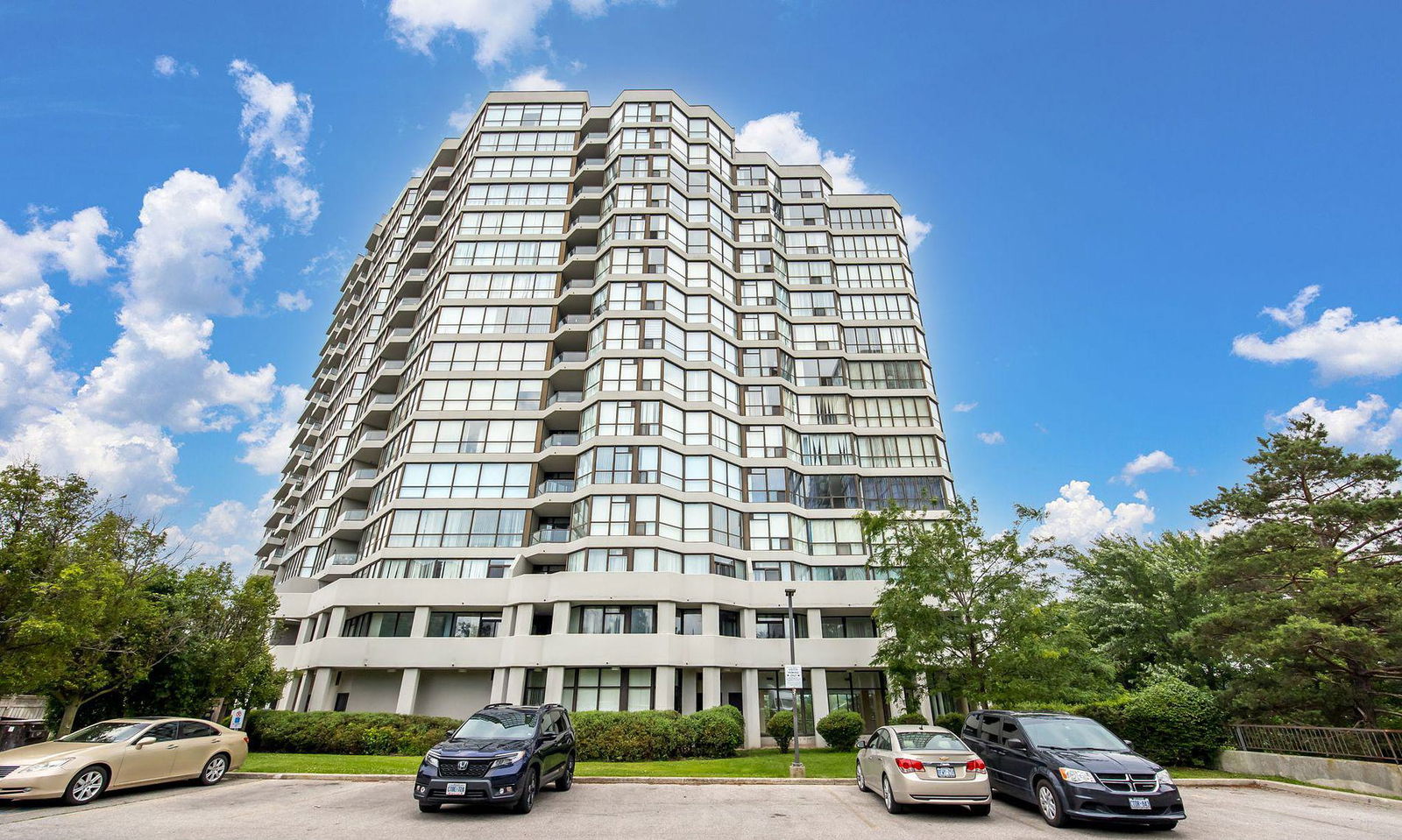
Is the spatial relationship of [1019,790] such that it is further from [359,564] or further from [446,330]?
[446,330]

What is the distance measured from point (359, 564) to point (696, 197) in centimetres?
3249

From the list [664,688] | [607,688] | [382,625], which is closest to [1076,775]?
[664,688]

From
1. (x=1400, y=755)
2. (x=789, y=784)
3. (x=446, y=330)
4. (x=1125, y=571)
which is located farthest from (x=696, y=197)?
(x=1400, y=755)

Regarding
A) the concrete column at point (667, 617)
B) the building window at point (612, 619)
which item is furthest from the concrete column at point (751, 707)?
the building window at point (612, 619)

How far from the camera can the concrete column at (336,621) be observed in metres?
32.7

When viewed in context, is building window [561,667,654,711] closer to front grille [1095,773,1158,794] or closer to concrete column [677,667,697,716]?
concrete column [677,667,697,716]

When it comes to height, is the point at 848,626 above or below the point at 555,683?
above

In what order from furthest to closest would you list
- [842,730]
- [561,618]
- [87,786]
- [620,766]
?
[561,618] < [842,730] < [620,766] < [87,786]

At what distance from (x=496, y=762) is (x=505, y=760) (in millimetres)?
154

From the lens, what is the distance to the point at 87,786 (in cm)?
1212

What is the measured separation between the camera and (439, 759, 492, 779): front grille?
11.4 metres

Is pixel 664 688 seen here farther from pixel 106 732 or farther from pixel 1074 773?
pixel 1074 773

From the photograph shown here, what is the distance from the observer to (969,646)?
23250mm

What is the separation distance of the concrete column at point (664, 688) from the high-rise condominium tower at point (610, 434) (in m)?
0.13
